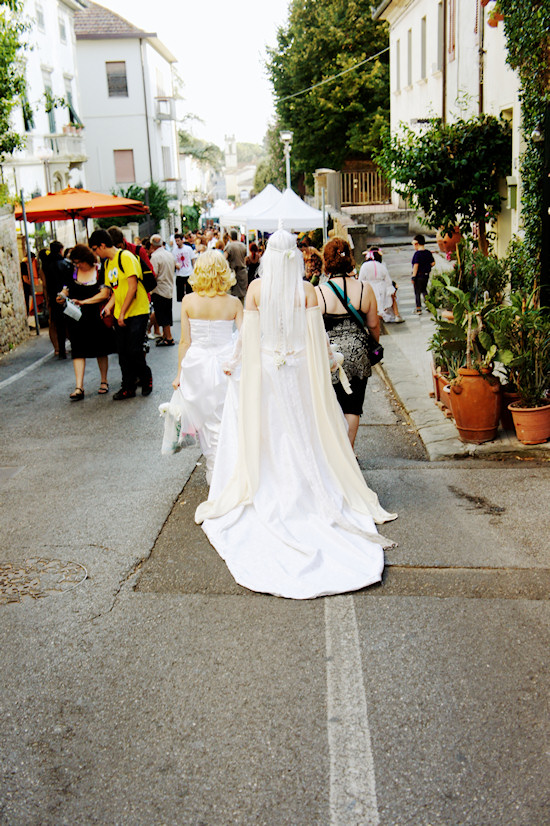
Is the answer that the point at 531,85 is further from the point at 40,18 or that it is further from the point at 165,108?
the point at 165,108

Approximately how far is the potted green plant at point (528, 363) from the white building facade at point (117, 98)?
4131cm

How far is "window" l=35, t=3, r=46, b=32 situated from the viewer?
30.6 m

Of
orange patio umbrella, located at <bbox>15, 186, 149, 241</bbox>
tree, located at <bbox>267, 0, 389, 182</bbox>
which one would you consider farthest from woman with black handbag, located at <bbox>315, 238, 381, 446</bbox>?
tree, located at <bbox>267, 0, 389, 182</bbox>

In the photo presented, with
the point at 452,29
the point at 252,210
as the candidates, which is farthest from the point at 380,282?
the point at 252,210

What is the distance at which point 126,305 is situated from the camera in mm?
9891

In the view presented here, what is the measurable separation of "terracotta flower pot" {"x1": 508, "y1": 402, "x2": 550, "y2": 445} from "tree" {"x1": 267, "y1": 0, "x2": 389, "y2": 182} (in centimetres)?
3025

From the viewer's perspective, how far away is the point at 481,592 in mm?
4562

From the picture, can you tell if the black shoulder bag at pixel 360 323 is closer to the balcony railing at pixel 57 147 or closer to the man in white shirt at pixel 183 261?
the man in white shirt at pixel 183 261

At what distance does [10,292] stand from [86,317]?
21.4ft

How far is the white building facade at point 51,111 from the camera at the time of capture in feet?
92.1

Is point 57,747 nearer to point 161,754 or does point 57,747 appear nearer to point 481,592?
point 161,754

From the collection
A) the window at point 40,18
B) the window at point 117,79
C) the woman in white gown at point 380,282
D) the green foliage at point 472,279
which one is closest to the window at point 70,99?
the window at point 40,18

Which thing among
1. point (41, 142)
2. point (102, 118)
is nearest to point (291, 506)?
point (41, 142)

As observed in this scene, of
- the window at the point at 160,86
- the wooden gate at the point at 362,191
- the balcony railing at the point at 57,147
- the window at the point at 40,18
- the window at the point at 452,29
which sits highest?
the window at the point at 160,86
